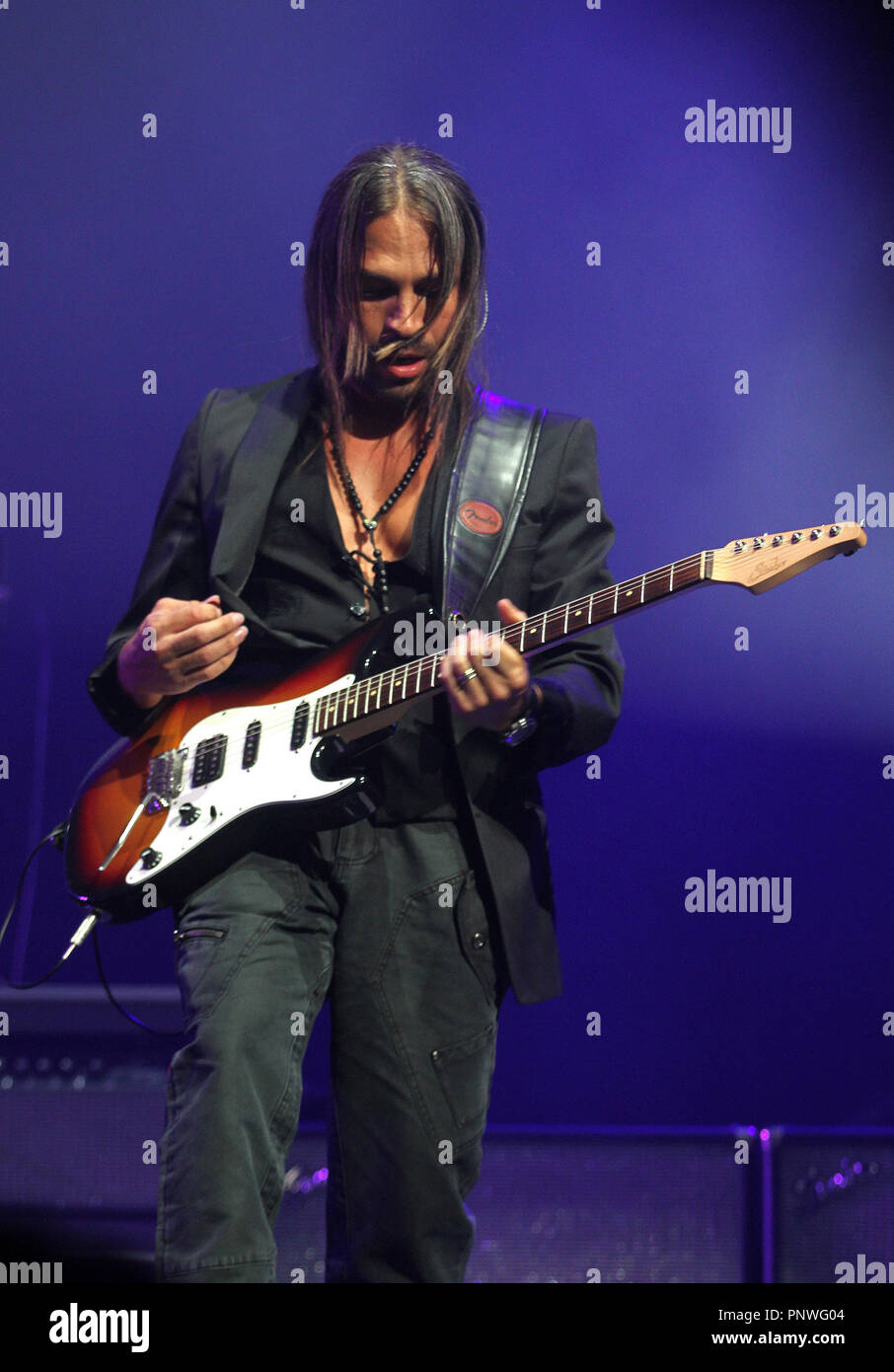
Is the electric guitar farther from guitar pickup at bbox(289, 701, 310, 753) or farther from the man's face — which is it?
the man's face

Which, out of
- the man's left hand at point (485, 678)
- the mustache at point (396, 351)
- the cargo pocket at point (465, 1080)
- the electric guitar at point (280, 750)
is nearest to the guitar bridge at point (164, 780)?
the electric guitar at point (280, 750)

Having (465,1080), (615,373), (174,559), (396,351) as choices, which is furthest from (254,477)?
(615,373)

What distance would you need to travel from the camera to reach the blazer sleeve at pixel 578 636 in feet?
7.80

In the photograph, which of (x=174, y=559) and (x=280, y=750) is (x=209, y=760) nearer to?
(x=280, y=750)

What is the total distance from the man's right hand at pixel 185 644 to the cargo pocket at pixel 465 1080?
69 centimetres

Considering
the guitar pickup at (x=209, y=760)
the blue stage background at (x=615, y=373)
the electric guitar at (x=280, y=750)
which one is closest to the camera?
the electric guitar at (x=280, y=750)

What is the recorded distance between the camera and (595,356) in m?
3.45

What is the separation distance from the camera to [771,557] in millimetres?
2311

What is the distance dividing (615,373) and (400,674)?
1.34m

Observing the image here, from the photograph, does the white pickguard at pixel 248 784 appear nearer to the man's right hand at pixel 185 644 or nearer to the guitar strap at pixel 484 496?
the man's right hand at pixel 185 644

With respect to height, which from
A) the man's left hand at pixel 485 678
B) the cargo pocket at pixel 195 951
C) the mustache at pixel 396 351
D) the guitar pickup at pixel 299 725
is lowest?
the cargo pocket at pixel 195 951

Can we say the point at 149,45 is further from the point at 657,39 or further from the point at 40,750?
the point at 40,750

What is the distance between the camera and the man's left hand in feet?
7.42

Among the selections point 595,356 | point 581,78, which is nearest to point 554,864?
→ point 595,356
